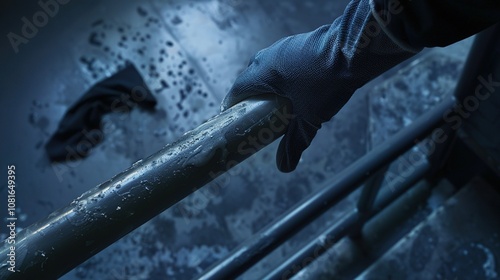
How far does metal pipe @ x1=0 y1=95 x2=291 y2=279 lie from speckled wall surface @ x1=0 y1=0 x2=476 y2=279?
1.34m

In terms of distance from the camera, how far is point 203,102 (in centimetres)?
239

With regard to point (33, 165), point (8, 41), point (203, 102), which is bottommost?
point (203, 102)

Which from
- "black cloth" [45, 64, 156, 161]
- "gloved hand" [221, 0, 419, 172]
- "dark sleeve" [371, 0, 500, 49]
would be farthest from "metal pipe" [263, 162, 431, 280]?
"black cloth" [45, 64, 156, 161]

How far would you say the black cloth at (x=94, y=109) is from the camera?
87.1 inches

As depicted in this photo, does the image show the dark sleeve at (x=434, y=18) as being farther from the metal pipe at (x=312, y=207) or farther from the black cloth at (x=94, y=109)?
the black cloth at (x=94, y=109)

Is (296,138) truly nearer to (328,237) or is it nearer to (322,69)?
(322,69)

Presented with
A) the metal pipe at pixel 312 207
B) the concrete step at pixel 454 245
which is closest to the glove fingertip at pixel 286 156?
the metal pipe at pixel 312 207

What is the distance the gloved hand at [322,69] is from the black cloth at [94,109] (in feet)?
5.35

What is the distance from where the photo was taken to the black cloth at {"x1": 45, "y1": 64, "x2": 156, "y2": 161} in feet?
7.26

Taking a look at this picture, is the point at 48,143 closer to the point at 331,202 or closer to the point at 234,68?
the point at 234,68

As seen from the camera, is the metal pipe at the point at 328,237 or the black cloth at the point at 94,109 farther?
the black cloth at the point at 94,109

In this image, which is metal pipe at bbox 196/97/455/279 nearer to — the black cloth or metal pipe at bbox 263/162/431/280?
metal pipe at bbox 263/162/431/280

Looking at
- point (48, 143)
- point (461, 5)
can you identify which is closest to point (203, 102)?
point (48, 143)

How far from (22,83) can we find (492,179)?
222cm
